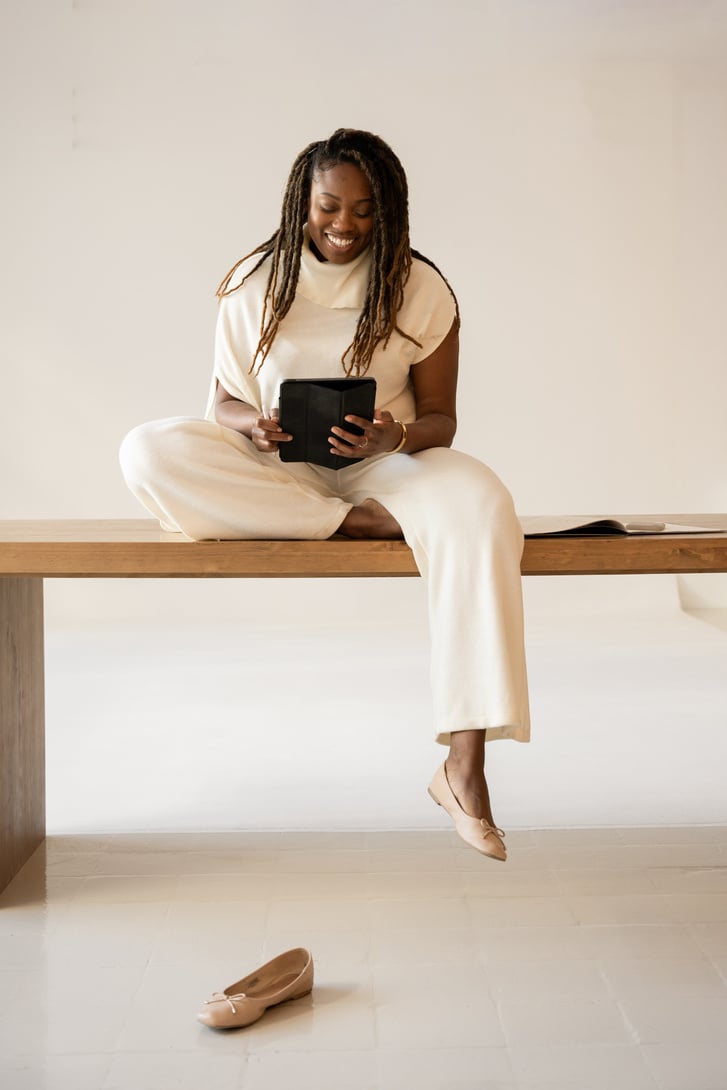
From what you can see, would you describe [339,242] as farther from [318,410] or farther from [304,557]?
[304,557]

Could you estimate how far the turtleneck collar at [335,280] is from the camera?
2.40 m

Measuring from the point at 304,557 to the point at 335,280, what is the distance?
0.59 metres

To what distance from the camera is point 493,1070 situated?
1.59m

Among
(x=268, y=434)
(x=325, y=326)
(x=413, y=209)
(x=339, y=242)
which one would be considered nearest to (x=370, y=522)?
(x=268, y=434)

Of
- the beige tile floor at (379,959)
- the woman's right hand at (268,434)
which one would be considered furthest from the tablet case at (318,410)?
the beige tile floor at (379,959)

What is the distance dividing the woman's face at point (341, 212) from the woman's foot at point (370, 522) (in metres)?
0.49

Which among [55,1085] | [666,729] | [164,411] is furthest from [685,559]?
[164,411]

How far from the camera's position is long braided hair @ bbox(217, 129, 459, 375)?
233cm

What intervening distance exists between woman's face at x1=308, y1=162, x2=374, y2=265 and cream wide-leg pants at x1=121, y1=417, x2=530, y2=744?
41cm

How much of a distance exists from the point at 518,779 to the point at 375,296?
1.33 m

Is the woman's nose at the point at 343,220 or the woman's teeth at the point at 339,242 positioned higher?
the woman's nose at the point at 343,220

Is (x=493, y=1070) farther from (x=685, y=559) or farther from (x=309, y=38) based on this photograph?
(x=309, y=38)

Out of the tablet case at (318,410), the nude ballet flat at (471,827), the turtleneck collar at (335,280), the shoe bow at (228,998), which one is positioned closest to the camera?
A: the shoe bow at (228,998)

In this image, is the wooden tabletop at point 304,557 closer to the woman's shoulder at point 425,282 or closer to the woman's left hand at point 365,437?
the woman's left hand at point 365,437
